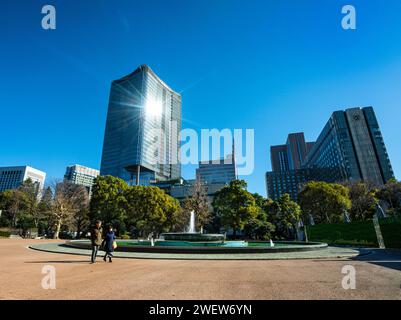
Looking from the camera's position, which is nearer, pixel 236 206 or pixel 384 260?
pixel 384 260

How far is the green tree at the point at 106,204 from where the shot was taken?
38.5 metres

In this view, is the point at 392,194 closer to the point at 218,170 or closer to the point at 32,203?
the point at 32,203

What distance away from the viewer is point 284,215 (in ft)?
148

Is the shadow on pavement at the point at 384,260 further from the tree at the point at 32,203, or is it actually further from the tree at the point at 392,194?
the tree at the point at 32,203

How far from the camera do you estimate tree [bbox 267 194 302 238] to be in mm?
44469

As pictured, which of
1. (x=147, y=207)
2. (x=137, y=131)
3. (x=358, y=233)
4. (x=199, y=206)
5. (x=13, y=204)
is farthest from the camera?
(x=137, y=131)

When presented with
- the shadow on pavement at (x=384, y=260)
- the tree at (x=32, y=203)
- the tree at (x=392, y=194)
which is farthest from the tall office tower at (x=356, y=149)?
the tree at (x=32, y=203)

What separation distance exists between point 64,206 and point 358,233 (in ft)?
135

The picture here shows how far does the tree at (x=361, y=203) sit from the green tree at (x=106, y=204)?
46.7 metres

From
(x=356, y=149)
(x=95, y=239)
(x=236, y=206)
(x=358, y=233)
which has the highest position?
(x=356, y=149)

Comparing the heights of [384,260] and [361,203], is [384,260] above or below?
below

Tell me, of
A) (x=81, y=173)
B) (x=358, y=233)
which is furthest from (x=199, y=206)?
(x=81, y=173)

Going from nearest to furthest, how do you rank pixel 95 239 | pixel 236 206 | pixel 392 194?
pixel 95 239
pixel 236 206
pixel 392 194

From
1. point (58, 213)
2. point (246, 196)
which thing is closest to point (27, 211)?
point (58, 213)
